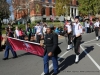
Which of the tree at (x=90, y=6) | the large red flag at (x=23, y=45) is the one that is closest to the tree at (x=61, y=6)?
the tree at (x=90, y=6)

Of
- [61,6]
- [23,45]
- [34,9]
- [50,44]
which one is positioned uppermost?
[61,6]

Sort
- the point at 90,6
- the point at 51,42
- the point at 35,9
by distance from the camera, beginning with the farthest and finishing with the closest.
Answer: the point at 90,6
the point at 35,9
the point at 51,42

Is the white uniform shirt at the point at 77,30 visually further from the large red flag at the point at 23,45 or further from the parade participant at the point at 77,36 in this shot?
the large red flag at the point at 23,45

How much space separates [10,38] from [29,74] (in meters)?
3.68

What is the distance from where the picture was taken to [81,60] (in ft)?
29.8

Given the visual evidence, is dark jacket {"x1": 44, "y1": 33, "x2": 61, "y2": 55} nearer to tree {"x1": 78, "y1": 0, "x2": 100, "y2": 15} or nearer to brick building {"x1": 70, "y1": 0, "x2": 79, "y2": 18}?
tree {"x1": 78, "y1": 0, "x2": 100, "y2": 15}

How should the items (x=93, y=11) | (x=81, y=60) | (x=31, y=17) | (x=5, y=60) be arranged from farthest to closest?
(x=31, y=17)
(x=93, y=11)
(x=5, y=60)
(x=81, y=60)

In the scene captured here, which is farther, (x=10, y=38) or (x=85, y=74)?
(x=10, y=38)

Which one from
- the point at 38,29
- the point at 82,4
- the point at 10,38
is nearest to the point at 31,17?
the point at 82,4

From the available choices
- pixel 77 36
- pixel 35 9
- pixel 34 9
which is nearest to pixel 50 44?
pixel 77 36

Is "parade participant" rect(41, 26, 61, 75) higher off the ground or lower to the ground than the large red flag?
higher

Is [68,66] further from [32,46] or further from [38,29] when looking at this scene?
[38,29]

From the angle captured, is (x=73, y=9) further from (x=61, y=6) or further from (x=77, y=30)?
(x=77, y=30)

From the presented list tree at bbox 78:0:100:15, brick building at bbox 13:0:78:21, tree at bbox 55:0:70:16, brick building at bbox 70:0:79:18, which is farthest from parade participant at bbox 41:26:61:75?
brick building at bbox 70:0:79:18
